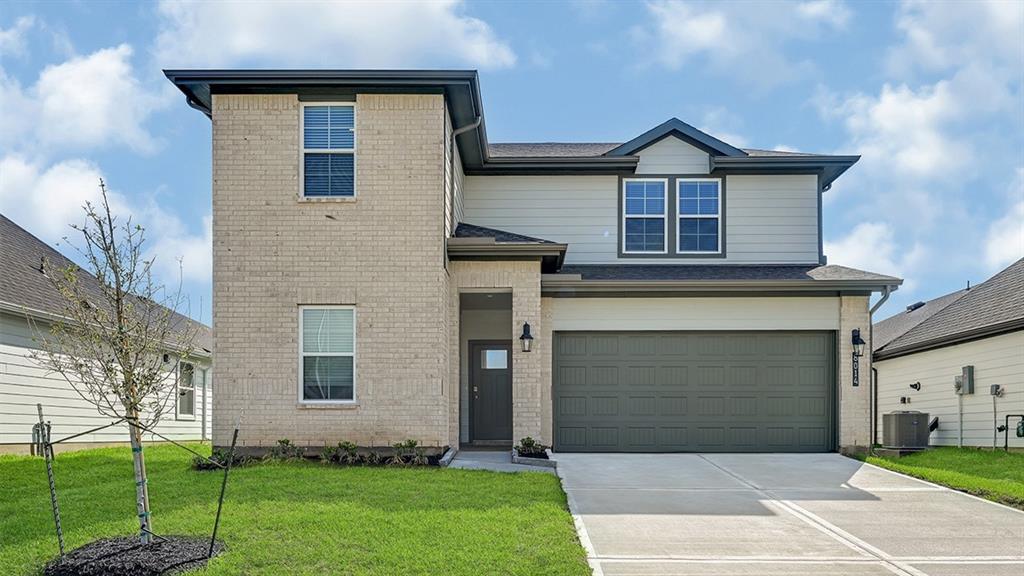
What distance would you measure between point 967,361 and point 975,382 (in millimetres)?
555

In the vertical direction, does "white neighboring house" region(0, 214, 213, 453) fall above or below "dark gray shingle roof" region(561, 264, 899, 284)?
below

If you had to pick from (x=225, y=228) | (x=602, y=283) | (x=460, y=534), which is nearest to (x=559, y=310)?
(x=602, y=283)

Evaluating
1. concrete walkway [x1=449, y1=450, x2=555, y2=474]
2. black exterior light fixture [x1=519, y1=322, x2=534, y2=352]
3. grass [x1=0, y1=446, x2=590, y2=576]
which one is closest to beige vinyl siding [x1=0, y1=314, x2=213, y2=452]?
grass [x1=0, y1=446, x2=590, y2=576]

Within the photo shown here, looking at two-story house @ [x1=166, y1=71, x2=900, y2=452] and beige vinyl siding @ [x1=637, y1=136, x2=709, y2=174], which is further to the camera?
beige vinyl siding @ [x1=637, y1=136, x2=709, y2=174]

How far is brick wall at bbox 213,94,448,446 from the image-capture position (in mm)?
13188

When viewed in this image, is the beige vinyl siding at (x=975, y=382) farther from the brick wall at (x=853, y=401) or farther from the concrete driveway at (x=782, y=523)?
the concrete driveway at (x=782, y=523)

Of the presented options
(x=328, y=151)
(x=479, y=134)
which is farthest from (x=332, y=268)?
(x=479, y=134)

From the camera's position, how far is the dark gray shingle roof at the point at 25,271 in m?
15.3

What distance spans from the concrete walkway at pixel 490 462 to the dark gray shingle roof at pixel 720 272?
365 centimetres

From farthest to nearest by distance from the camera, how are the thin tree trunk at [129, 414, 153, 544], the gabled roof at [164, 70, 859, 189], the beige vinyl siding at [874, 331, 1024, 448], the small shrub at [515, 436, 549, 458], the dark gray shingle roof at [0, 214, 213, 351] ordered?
the beige vinyl siding at [874, 331, 1024, 448], the dark gray shingle roof at [0, 214, 213, 351], the small shrub at [515, 436, 549, 458], the gabled roof at [164, 70, 859, 189], the thin tree trunk at [129, 414, 153, 544]

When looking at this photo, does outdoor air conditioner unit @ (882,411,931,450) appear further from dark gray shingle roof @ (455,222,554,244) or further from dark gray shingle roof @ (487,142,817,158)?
dark gray shingle roof @ (455,222,554,244)

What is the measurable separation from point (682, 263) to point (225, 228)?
27.9 feet

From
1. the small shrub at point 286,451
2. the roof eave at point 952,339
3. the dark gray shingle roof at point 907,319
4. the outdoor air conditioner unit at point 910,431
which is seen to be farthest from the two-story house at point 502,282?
the dark gray shingle roof at point 907,319

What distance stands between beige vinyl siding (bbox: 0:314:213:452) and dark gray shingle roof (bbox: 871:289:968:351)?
17.6 metres
